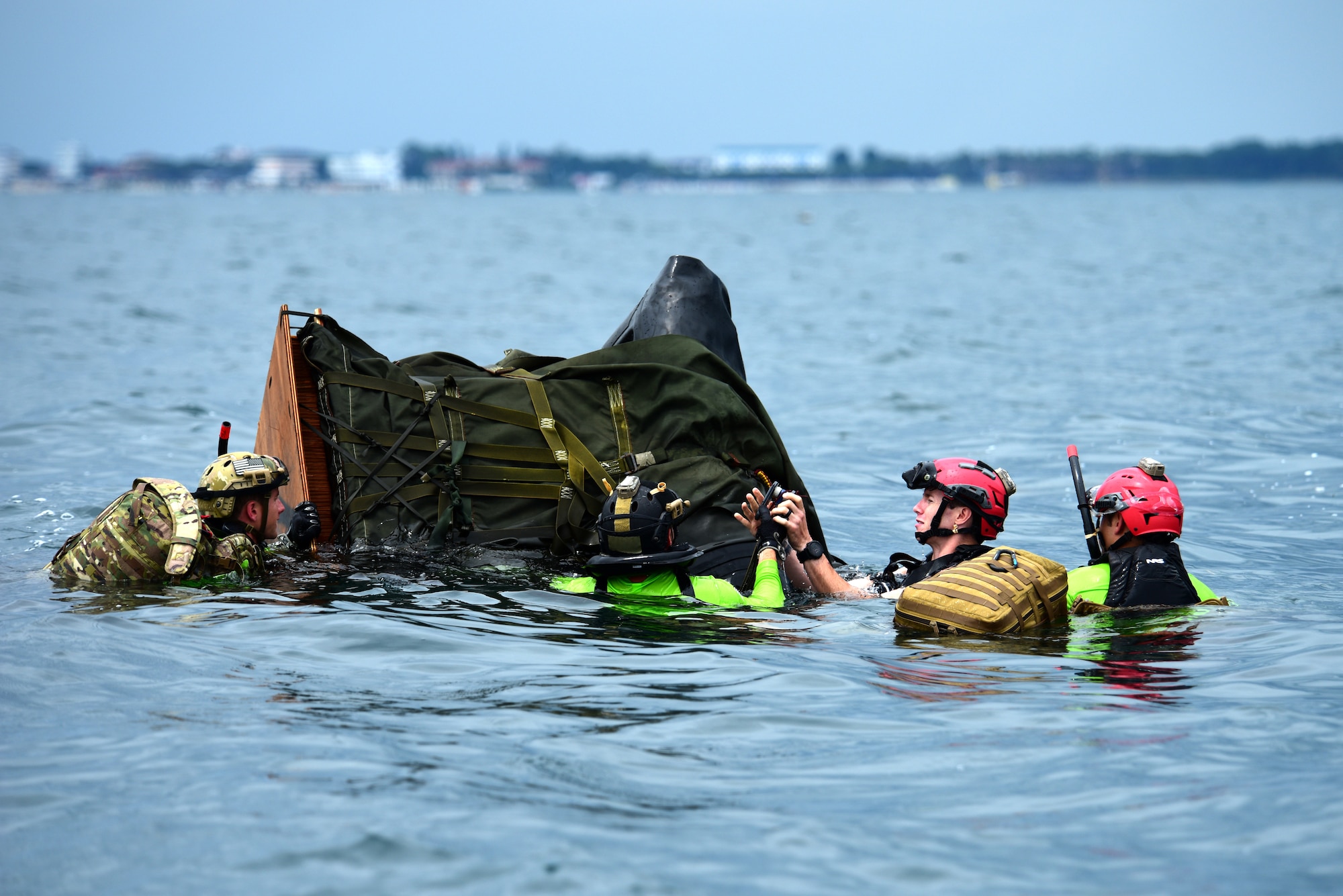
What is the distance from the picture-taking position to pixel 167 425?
1543cm

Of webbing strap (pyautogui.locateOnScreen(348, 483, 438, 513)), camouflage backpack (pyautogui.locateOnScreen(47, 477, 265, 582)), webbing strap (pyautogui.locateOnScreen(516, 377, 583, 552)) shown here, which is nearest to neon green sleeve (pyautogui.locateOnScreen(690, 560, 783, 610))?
webbing strap (pyautogui.locateOnScreen(516, 377, 583, 552))

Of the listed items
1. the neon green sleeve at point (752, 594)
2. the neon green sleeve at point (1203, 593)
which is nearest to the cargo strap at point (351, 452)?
the neon green sleeve at point (752, 594)

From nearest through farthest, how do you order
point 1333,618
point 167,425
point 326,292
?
point 1333,618, point 167,425, point 326,292

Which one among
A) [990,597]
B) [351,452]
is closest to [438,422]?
[351,452]

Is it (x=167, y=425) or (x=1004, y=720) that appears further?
(x=167, y=425)

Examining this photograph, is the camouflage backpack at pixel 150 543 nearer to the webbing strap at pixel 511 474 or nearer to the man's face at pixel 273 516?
the man's face at pixel 273 516

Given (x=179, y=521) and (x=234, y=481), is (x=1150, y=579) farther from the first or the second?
(x=179, y=521)

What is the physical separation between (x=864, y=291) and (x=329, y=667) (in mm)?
34173

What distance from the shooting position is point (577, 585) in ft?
25.5

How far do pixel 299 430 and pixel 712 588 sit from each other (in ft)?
9.30

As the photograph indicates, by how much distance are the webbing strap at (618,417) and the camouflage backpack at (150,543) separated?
2409 mm

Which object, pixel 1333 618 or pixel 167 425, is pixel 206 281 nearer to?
pixel 167 425

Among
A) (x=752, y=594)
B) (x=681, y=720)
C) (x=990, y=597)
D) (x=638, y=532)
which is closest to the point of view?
(x=681, y=720)

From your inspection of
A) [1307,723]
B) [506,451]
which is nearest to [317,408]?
[506,451]
